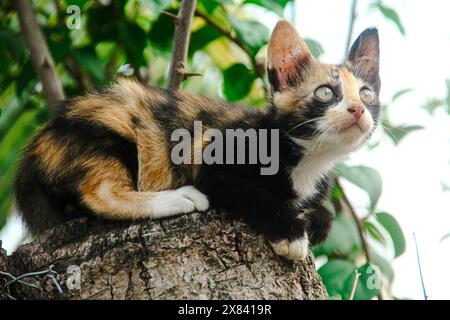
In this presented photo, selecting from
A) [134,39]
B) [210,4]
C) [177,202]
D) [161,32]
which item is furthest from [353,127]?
[134,39]

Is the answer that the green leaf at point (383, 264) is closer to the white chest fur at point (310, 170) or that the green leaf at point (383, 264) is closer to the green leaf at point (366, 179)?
the green leaf at point (366, 179)

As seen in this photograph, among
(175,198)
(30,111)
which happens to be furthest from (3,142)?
(175,198)

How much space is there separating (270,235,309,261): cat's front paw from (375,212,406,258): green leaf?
66.3 inches

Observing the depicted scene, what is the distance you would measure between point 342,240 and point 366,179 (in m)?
0.50

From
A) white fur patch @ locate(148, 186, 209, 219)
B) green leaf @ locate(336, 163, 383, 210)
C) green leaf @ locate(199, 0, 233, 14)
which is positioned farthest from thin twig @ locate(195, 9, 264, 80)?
white fur patch @ locate(148, 186, 209, 219)

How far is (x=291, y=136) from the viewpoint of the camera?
4.70 m

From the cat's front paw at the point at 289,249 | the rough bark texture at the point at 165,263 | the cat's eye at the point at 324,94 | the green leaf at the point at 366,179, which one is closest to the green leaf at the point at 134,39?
the green leaf at the point at 366,179

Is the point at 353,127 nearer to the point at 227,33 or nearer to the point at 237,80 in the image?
the point at 237,80

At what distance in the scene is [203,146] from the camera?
4566mm

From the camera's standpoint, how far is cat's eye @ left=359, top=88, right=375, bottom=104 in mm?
4723

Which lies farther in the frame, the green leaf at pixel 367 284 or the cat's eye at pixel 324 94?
the green leaf at pixel 367 284

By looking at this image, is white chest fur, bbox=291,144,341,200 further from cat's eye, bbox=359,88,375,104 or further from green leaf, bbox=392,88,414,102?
green leaf, bbox=392,88,414,102

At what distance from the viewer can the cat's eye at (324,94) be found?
4.62m
